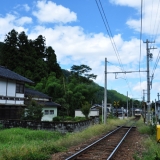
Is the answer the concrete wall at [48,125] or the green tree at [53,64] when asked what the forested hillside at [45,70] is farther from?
the concrete wall at [48,125]

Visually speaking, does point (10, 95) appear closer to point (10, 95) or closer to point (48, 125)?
point (10, 95)

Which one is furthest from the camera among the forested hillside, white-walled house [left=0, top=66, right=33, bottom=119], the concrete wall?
the forested hillside

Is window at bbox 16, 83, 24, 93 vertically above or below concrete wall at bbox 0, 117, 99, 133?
above

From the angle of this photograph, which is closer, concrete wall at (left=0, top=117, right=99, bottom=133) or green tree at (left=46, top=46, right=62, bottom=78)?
concrete wall at (left=0, top=117, right=99, bottom=133)

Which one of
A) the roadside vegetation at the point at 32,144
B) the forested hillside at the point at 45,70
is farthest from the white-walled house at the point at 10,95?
the forested hillside at the point at 45,70

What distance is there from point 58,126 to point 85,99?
2964 centimetres

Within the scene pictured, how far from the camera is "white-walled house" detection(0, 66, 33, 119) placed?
27453mm

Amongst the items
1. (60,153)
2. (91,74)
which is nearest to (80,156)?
(60,153)

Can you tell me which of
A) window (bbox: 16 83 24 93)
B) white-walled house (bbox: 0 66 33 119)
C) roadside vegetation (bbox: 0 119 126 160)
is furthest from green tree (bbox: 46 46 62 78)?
roadside vegetation (bbox: 0 119 126 160)

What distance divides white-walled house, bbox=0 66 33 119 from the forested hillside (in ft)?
44.4

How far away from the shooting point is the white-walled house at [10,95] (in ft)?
90.1

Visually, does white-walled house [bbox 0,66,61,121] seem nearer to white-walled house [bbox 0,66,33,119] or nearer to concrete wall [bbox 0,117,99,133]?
white-walled house [bbox 0,66,33,119]

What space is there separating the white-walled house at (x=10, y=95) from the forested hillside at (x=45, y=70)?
13532mm

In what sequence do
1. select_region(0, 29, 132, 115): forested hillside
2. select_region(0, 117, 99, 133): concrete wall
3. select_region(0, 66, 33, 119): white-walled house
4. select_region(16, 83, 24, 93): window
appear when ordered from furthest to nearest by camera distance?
select_region(0, 29, 132, 115): forested hillside < select_region(16, 83, 24, 93): window < select_region(0, 66, 33, 119): white-walled house < select_region(0, 117, 99, 133): concrete wall
